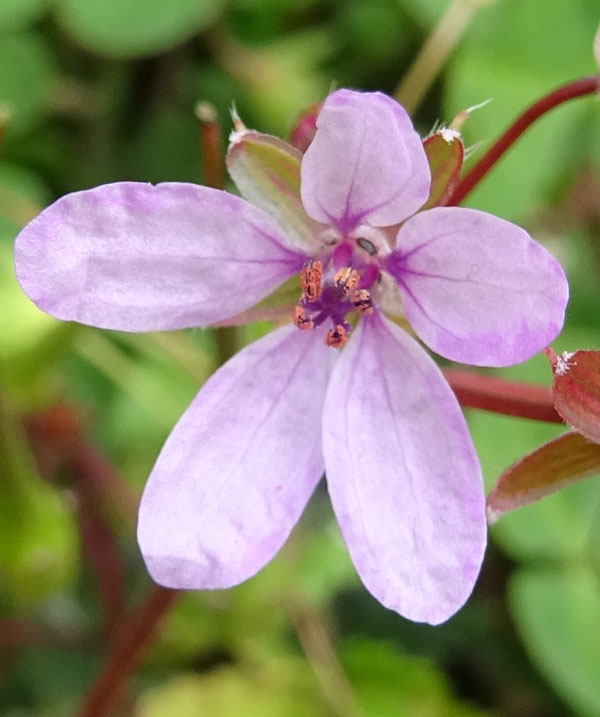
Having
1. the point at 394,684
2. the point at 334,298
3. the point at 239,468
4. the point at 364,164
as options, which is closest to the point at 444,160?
the point at 364,164

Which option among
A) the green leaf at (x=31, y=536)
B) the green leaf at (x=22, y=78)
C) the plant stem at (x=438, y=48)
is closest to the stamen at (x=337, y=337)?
the green leaf at (x=31, y=536)

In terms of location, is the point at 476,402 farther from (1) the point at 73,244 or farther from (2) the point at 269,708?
(2) the point at 269,708

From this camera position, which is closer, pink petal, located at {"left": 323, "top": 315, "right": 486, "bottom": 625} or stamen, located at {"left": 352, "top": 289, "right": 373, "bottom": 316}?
pink petal, located at {"left": 323, "top": 315, "right": 486, "bottom": 625}

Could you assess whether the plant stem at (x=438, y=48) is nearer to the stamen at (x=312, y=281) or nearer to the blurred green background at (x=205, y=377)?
the blurred green background at (x=205, y=377)

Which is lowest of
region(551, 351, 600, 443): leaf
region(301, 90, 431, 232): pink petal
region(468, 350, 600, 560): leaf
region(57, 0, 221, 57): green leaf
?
region(468, 350, 600, 560): leaf

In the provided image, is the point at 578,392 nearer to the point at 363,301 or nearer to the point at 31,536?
the point at 363,301

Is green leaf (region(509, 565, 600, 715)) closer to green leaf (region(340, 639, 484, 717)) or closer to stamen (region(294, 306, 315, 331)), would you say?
green leaf (region(340, 639, 484, 717))

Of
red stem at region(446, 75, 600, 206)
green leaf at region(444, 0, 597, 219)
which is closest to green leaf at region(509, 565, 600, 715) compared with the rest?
green leaf at region(444, 0, 597, 219)

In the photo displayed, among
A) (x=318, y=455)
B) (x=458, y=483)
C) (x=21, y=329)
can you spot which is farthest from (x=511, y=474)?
(x=21, y=329)
